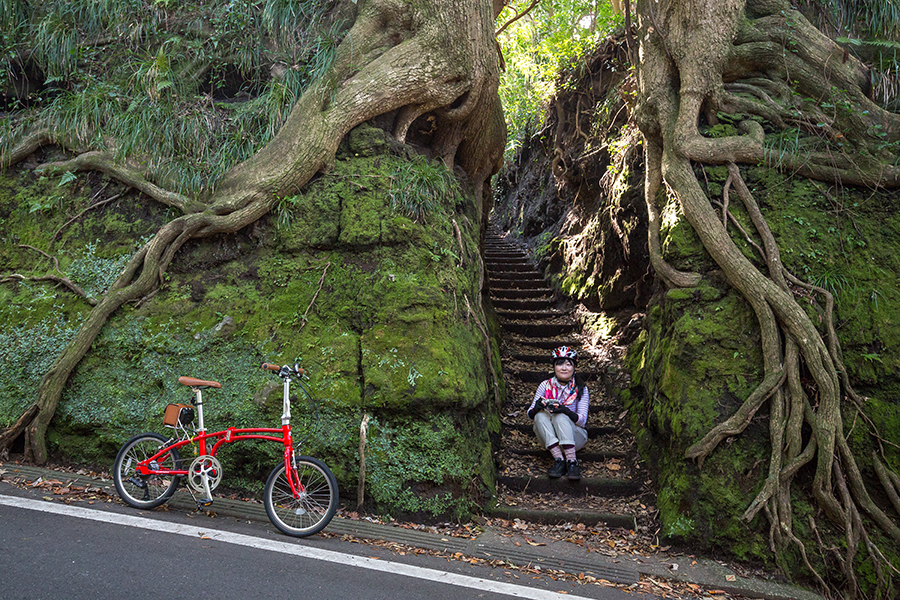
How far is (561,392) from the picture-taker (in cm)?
661

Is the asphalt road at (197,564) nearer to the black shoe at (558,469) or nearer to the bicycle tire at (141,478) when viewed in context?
the bicycle tire at (141,478)

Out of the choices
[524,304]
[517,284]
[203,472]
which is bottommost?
[203,472]

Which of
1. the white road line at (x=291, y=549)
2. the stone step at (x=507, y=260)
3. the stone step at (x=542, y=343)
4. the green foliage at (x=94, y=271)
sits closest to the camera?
the white road line at (x=291, y=549)

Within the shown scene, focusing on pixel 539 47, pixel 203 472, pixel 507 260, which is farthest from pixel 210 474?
pixel 539 47

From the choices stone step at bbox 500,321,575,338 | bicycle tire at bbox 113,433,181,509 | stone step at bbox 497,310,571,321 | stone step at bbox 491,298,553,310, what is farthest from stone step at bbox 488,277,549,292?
bicycle tire at bbox 113,433,181,509

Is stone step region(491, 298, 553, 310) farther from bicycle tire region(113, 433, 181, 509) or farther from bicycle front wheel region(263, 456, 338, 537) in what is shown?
bicycle tire region(113, 433, 181, 509)

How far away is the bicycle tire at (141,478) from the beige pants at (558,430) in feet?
12.1

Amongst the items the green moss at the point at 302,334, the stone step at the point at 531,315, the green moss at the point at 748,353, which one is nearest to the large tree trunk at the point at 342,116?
the green moss at the point at 302,334

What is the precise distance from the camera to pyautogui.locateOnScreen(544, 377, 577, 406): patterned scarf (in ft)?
21.4

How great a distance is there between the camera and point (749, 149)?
6.38 m

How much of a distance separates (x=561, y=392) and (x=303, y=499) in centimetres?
334

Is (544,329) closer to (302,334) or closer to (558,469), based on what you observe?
(558,469)

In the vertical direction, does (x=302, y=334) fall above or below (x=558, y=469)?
above

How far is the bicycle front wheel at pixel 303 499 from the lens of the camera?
14.1 ft
